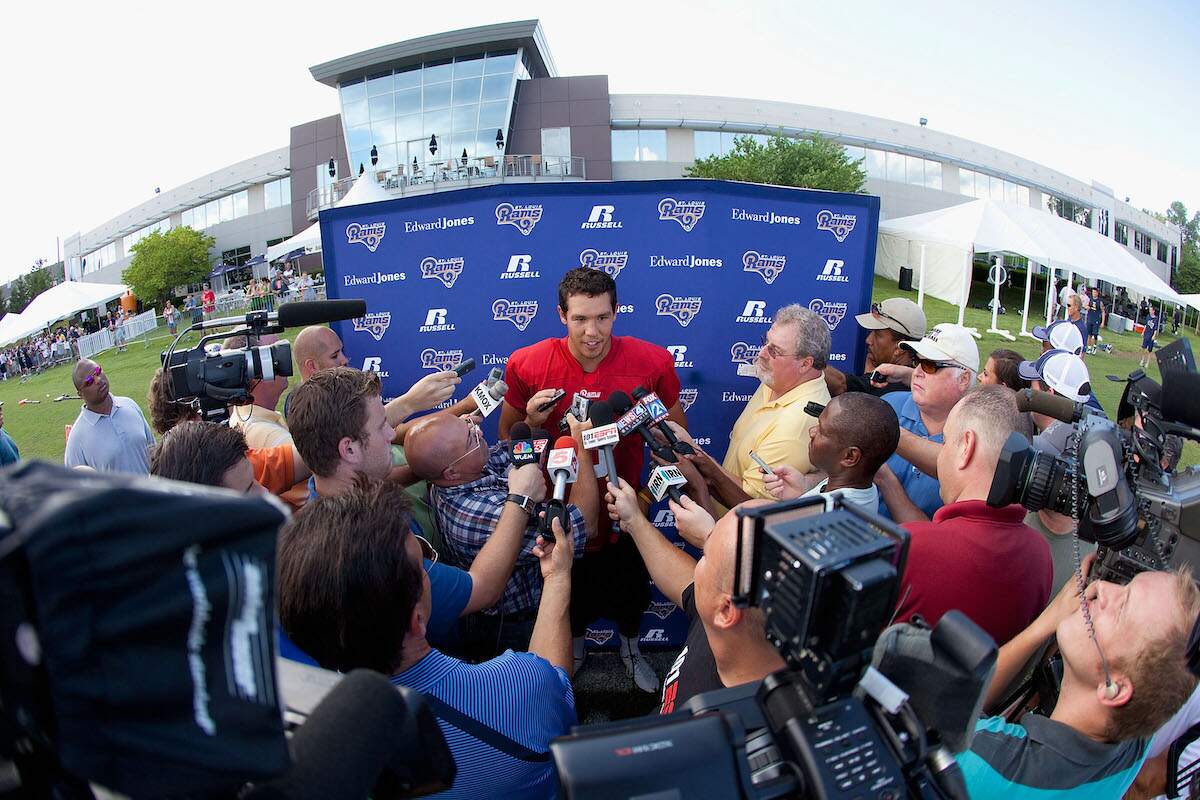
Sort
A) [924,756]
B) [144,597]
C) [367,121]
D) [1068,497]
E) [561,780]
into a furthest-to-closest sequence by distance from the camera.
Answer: [367,121] → [1068,497] → [924,756] → [561,780] → [144,597]

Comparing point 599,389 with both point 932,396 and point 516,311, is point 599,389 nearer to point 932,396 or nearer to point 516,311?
point 516,311

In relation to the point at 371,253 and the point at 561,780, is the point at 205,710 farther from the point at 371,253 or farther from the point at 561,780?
the point at 371,253

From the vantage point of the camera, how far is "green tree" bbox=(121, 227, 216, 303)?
110 ft

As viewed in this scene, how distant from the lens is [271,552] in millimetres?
583

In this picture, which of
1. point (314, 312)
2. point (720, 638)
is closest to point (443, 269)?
point (314, 312)

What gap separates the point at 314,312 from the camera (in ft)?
7.79

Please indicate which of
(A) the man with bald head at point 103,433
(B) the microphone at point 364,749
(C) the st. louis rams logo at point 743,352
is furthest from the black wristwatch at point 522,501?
(A) the man with bald head at point 103,433

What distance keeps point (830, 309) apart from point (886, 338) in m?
0.40

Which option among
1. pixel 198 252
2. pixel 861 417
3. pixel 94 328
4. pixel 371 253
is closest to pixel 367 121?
pixel 198 252

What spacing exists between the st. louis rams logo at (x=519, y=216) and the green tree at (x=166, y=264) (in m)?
38.4

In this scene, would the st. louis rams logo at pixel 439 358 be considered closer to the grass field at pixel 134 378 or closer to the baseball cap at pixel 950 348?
the grass field at pixel 134 378

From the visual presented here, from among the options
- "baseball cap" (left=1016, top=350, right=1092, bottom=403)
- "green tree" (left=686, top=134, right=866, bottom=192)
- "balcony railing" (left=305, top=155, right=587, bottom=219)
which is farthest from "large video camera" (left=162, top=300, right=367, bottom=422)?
"balcony railing" (left=305, top=155, right=587, bottom=219)

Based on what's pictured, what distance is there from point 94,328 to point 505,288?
33.1m

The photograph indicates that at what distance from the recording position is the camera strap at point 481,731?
1269 millimetres
